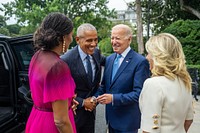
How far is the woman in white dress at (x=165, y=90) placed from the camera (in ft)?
5.66

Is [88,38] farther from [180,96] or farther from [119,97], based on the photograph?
[180,96]

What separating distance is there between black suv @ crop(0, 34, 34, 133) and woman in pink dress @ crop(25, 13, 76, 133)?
130 cm

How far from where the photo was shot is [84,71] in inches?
101

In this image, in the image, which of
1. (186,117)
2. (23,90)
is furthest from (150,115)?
(23,90)

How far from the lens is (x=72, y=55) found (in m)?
2.62

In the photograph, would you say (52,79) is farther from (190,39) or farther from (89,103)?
(190,39)

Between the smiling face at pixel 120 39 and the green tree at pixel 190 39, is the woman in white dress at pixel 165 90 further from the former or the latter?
the green tree at pixel 190 39

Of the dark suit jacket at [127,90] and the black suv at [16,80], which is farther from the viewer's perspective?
the black suv at [16,80]

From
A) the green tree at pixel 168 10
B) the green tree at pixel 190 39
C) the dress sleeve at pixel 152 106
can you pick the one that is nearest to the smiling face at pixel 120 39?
the dress sleeve at pixel 152 106

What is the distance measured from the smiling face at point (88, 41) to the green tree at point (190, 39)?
8.62 meters

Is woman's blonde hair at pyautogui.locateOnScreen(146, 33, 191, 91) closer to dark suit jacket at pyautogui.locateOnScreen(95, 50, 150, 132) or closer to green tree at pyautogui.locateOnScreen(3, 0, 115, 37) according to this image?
dark suit jacket at pyautogui.locateOnScreen(95, 50, 150, 132)

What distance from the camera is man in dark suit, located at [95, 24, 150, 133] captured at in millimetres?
2514

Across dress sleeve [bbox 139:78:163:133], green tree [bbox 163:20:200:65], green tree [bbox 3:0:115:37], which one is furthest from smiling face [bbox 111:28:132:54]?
green tree [bbox 3:0:115:37]

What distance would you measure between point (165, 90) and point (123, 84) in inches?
34.3
